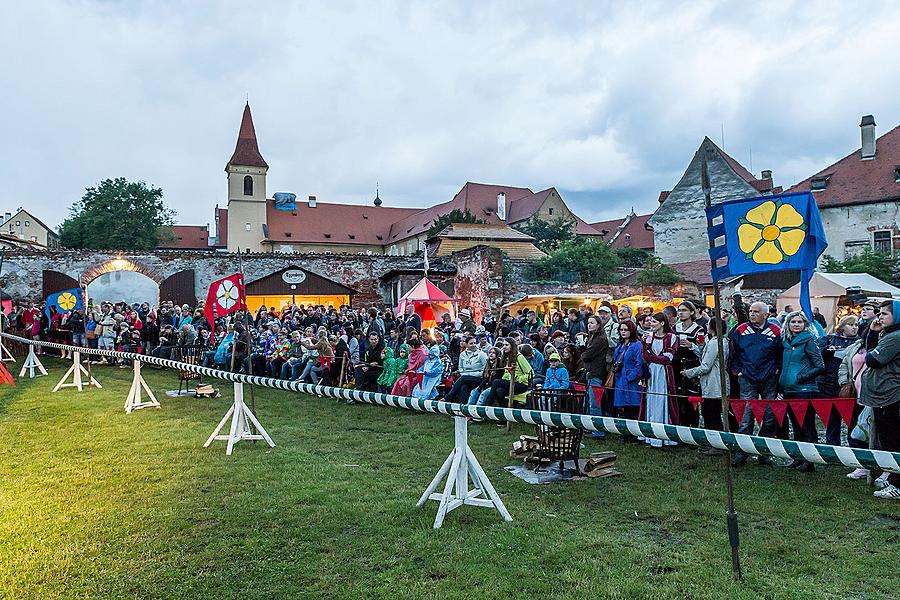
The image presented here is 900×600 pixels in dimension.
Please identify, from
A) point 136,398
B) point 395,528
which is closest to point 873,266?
point 136,398

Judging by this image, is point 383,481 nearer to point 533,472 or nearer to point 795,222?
point 533,472

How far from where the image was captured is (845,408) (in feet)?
21.8

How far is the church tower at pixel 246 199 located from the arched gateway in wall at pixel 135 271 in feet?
112

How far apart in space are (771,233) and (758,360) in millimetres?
1961

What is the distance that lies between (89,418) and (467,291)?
16492mm

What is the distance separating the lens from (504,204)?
6012cm

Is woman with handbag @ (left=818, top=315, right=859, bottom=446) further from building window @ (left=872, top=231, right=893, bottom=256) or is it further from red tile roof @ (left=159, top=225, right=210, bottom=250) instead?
red tile roof @ (left=159, top=225, right=210, bottom=250)

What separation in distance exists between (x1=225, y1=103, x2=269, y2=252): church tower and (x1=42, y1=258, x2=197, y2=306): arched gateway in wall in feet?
112

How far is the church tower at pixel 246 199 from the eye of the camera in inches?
2298

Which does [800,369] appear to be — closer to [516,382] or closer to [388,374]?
[516,382]

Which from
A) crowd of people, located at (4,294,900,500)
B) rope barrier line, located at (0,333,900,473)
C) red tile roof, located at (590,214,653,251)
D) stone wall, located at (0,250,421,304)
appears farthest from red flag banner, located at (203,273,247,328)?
red tile roof, located at (590,214,653,251)

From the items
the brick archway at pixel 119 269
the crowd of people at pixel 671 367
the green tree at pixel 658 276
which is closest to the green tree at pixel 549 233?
the green tree at pixel 658 276

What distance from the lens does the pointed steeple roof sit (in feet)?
193

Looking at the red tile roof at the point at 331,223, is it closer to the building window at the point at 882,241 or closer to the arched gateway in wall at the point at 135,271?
the arched gateway in wall at the point at 135,271
